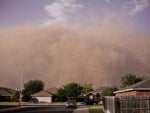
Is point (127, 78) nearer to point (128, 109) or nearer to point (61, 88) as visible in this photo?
point (61, 88)

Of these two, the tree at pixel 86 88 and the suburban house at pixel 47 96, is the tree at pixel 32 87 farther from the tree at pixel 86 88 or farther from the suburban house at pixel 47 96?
the tree at pixel 86 88

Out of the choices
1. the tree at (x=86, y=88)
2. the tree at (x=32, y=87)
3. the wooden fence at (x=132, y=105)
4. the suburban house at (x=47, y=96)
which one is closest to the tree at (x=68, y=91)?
the suburban house at (x=47, y=96)

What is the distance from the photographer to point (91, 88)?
459ft

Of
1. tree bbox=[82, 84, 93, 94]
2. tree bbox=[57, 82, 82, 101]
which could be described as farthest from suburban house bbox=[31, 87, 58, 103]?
tree bbox=[82, 84, 93, 94]

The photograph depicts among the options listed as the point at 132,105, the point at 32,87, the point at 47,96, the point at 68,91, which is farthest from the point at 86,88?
the point at 132,105

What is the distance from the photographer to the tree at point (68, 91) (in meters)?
114

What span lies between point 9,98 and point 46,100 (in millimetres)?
24023

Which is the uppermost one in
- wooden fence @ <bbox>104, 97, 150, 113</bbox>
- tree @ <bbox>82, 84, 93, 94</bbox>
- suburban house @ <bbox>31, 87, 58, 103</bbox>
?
tree @ <bbox>82, 84, 93, 94</bbox>

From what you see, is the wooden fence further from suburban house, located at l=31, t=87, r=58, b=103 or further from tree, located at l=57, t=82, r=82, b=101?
suburban house, located at l=31, t=87, r=58, b=103

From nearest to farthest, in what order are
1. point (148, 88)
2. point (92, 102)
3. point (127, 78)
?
point (148, 88)
point (92, 102)
point (127, 78)

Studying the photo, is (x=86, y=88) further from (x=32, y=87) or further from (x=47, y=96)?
(x=32, y=87)

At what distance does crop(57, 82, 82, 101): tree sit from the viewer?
114 meters

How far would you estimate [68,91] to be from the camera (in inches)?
4518

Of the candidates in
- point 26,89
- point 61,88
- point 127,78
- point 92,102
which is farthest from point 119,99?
point 26,89
